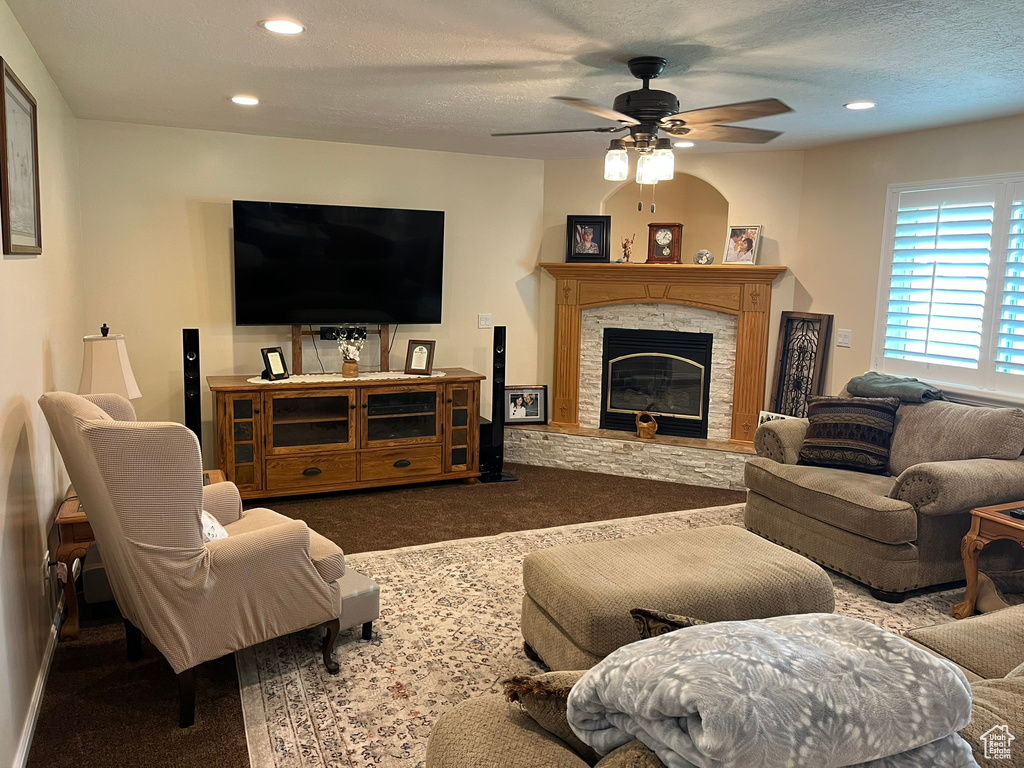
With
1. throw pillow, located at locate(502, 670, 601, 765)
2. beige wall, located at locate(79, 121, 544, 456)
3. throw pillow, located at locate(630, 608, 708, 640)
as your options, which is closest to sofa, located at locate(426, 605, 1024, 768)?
throw pillow, located at locate(502, 670, 601, 765)

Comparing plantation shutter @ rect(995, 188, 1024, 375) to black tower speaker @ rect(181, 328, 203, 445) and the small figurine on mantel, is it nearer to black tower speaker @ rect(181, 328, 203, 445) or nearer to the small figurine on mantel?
the small figurine on mantel

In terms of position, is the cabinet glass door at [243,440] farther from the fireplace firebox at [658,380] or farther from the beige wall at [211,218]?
the fireplace firebox at [658,380]

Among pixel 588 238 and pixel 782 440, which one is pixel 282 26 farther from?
pixel 588 238

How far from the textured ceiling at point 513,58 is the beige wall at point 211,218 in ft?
1.20

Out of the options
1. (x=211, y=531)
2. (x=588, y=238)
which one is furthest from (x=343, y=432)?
(x=588, y=238)

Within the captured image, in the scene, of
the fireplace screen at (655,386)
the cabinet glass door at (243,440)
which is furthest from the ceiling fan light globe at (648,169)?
the fireplace screen at (655,386)

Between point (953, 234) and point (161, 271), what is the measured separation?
5013 millimetres

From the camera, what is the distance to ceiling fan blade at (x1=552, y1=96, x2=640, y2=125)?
111 inches

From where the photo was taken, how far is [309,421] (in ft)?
16.3

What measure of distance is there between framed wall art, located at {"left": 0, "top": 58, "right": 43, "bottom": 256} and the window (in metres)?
4.74

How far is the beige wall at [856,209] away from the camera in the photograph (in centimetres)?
445

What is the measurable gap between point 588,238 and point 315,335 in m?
2.25

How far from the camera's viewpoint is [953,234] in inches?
176

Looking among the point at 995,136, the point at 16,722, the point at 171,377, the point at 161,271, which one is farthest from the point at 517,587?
the point at 995,136
